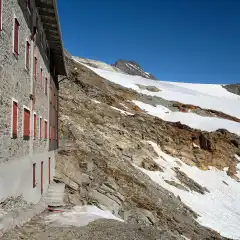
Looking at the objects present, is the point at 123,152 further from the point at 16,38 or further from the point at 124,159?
the point at 16,38

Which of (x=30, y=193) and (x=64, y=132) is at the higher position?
(x=64, y=132)

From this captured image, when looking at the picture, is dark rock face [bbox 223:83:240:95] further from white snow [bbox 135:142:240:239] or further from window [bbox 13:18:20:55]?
window [bbox 13:18:20:55]

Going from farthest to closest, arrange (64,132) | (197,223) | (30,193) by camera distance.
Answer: (64,132) < (197,223) < (30,193)

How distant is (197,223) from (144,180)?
5.31m

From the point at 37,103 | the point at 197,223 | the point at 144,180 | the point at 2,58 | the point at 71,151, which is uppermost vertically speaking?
the point at 2,58

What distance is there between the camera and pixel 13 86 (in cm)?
1168

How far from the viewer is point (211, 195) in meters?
31.5

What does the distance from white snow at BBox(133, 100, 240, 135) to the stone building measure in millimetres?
27974

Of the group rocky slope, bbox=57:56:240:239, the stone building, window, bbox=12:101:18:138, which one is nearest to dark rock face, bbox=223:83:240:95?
rocky slope, bbox=57:56:240:239

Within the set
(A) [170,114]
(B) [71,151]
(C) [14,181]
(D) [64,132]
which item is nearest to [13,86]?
(C) [14,181]

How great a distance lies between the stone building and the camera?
35.1 feet

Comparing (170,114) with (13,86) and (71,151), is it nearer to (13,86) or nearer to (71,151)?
(71,151)

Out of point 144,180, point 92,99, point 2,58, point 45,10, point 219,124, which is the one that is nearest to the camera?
point 2,58

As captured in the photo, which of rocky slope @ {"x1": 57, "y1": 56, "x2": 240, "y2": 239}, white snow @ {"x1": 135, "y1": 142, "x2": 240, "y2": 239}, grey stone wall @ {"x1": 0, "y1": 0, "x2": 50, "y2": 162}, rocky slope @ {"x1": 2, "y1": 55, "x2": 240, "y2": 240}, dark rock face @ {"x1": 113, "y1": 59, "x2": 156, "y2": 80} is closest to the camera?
grey stone wall @ {"x1": 0, "y1": 0, "x2": 50, "y2": 162}
